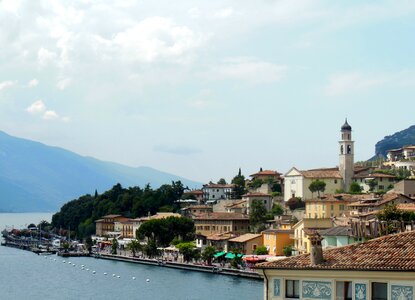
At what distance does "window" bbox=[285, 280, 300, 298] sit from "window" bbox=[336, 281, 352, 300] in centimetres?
70

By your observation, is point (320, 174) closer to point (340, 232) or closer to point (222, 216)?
point (222, 216)

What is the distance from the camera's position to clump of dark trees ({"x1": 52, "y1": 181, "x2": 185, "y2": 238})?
148m

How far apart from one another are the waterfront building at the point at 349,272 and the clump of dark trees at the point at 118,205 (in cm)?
12981

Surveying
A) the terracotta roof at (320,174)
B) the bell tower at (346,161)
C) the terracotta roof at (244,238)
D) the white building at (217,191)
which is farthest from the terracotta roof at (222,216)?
the white building at (217,191)

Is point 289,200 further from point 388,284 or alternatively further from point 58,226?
point 388,284

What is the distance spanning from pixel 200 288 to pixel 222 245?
98.8ft

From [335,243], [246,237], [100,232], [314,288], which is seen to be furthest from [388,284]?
[100,232]

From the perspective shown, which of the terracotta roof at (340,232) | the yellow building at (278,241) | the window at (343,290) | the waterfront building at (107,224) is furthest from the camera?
the waterfront building at (107,224)

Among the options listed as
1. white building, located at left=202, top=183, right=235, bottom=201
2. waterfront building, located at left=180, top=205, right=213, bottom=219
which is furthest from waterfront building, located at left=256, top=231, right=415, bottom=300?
white building, located at left=202, top=183, right=235, bottom=201

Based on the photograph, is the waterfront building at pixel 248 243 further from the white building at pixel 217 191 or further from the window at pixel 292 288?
the window at pixel 292 288

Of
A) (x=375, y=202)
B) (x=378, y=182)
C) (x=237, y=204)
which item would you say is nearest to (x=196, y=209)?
(x=237, y=204)

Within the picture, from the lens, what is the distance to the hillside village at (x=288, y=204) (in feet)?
302

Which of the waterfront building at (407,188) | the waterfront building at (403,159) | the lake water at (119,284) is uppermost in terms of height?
the waterfront building at (403,159)

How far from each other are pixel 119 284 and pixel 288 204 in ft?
133
